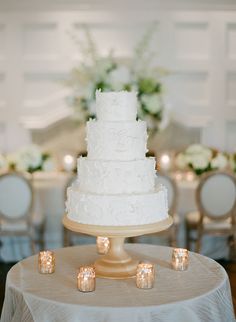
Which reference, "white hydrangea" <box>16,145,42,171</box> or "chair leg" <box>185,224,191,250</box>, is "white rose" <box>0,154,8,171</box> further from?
"chair leg" <box>185,224,191,250</box>

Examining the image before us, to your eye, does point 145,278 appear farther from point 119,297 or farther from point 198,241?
point 198,241

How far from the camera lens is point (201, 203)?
19.5 feet

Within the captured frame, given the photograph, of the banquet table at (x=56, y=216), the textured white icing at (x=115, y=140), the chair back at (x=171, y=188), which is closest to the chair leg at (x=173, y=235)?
the chair back at (x=171, y=188)

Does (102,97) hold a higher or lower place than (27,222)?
higher

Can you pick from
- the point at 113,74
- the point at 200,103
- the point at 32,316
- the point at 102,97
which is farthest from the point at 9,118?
the point at 32,316

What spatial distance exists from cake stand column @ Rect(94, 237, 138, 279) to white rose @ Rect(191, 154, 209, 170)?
290 cm

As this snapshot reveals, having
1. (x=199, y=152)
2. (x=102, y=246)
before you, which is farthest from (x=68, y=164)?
(x=102, y=246)

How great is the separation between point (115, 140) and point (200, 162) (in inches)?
122

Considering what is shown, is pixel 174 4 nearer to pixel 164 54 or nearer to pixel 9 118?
pixel 164 54

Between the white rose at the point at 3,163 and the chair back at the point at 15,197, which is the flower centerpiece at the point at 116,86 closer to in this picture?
the white rose at the point at 3,163

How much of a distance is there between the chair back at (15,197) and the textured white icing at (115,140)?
8.93 feet

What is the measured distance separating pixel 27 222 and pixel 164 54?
2.75 m

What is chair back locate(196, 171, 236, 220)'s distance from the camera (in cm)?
591

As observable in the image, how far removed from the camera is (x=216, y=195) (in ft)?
19.5
